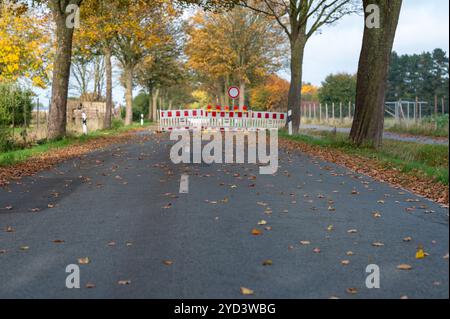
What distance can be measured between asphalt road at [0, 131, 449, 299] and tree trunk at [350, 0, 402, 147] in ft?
25.1

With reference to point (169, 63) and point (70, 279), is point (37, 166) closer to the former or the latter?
point (70, 279)

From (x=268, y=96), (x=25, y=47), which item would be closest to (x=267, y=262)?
(x=25, y=47)

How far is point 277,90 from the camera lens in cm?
8019

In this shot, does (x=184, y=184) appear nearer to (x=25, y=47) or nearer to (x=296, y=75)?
(x=296, y=75)

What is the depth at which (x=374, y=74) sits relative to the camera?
18719 mm

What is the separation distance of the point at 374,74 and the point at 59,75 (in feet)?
42.8

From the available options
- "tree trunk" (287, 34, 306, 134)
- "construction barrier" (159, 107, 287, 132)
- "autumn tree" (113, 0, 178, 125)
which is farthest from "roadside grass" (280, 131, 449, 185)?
"autumn tree" (113, 0, 178, 125)

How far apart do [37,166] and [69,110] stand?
28133mm

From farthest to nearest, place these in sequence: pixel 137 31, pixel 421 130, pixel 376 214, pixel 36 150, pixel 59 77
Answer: pixel 137 31 < pixel 421 130 < pixel 59 77 < pixel 36 150 < pixel 376 214

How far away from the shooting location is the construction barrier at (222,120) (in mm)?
33250

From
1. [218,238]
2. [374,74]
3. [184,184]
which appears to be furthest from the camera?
[374,74]
